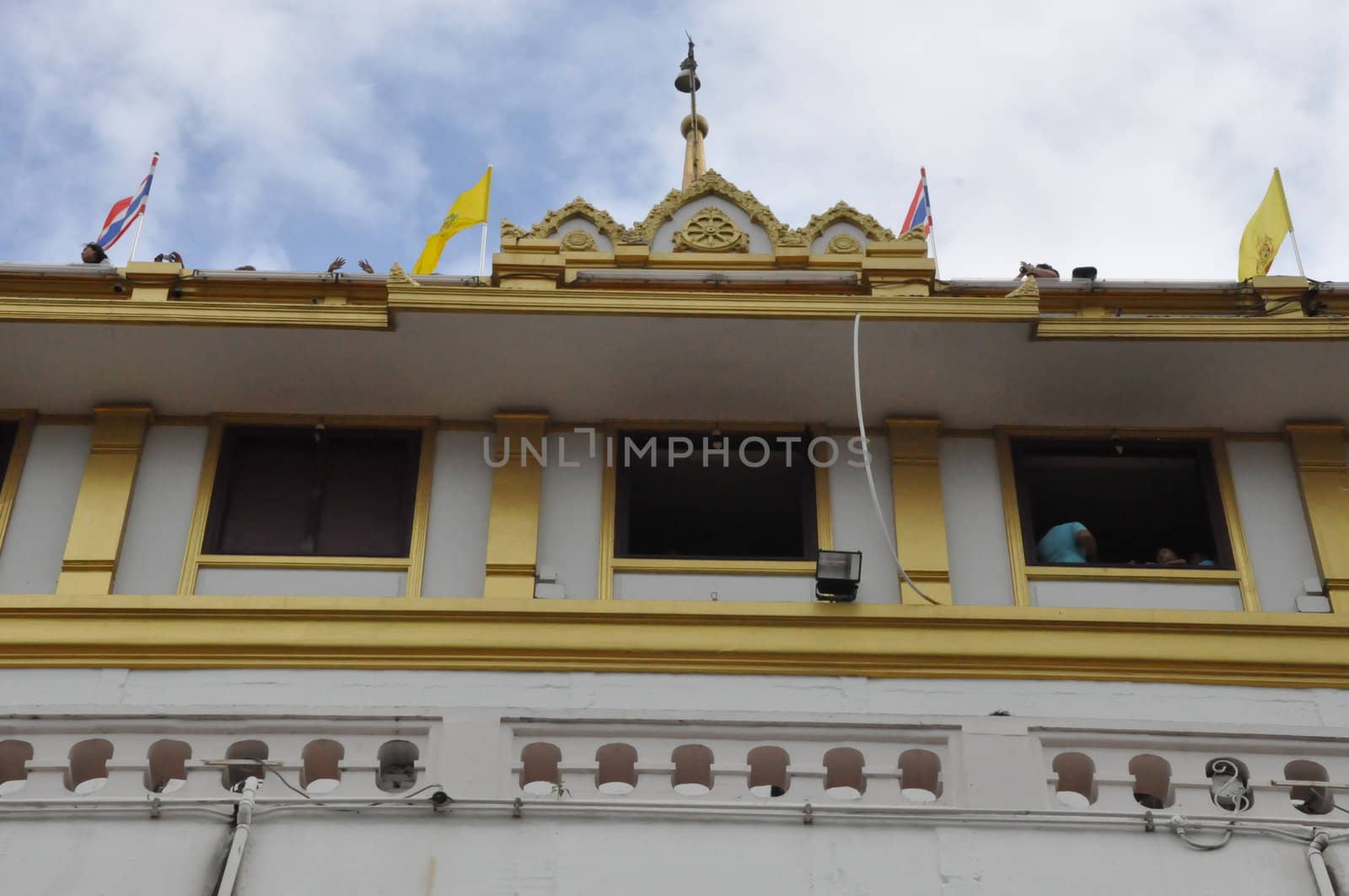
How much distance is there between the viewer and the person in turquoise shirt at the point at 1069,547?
37.9 ft

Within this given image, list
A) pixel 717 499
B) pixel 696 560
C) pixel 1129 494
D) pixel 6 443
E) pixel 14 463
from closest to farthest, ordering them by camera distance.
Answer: pixel 696 560
pixel 14 463
pixel 6 443
pixel 1129 494
pixel 717 499

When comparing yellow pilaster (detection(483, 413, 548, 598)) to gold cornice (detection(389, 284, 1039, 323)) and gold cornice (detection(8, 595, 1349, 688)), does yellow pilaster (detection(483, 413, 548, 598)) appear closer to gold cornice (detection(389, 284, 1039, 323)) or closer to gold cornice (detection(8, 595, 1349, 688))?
gold cornice (detection(8, 595, 1349, 688))

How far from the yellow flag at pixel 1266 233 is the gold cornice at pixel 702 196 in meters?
3.90

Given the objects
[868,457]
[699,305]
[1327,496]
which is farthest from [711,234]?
[1327,496]

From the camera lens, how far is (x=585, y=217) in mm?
13516

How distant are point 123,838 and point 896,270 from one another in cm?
682

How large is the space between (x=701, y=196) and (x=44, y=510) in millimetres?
5683

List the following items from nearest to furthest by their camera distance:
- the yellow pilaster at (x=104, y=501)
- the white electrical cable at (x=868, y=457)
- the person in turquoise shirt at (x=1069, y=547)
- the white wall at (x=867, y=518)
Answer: the white electrical cable at (x=868, y=457) < the yellow pilaster at (x=104, y=501) < the white wall at (x=867, y=518) < the person in turquoise shirt at (x=1069, y=547)

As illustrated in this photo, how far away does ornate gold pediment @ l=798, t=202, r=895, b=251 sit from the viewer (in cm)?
1343

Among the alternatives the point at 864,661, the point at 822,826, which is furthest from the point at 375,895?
the point at 864,661

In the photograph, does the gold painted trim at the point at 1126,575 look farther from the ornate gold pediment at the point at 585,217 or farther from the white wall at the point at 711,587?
the ornate gold pediment at the point at 585,217

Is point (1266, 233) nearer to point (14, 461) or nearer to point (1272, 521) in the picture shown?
point (1272, 521)

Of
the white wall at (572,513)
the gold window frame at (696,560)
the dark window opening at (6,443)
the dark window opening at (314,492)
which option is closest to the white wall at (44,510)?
the dark window opening at (6,443)

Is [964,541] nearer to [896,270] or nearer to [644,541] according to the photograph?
[896,270]
